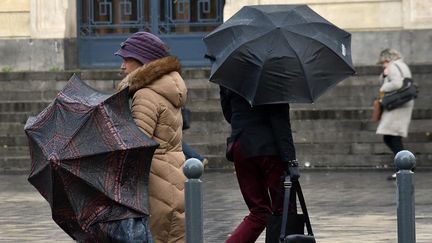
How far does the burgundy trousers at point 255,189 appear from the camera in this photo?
929 cm

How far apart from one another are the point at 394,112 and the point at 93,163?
34.1 ft

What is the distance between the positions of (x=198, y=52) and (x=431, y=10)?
405 centimetres

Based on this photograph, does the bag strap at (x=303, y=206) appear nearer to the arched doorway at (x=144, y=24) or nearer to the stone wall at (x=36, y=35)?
the arched doorway at (x=144, y=24)

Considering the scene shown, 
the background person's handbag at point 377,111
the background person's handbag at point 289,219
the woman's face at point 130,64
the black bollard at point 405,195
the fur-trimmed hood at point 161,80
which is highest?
the woman's face at point 130,64

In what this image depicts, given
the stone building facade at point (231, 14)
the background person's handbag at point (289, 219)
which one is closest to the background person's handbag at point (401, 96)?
the stone building facade at point (231, 14)

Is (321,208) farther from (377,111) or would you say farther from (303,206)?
(303,206)

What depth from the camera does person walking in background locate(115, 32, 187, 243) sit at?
8086mm

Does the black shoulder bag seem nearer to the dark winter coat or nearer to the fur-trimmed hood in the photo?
the dark winter coat

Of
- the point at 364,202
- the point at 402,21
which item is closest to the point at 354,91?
the point at 402,21

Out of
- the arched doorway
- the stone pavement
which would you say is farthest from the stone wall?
the stone pavement

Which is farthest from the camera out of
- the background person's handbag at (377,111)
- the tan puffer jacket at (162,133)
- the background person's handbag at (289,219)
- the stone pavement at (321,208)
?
the background person's handbag at (377,111)

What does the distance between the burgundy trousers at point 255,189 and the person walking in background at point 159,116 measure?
116 centimetres

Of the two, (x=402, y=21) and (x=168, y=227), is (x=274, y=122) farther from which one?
(x=402, y=21)

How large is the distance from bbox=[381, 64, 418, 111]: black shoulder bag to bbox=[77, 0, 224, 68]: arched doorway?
550 cm
